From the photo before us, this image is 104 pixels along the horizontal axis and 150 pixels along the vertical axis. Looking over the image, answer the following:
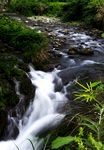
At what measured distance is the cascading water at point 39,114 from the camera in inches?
123

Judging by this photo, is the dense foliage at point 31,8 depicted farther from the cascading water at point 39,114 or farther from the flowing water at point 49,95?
the cascading water at point 39,114

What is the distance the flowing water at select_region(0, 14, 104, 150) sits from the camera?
332cm

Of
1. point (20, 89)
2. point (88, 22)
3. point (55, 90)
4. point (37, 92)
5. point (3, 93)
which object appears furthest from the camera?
point (88, 22)

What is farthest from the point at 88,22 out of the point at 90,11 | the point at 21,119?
the point at 21,119

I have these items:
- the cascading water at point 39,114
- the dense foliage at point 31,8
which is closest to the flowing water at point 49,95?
the cascading water at point 39,114

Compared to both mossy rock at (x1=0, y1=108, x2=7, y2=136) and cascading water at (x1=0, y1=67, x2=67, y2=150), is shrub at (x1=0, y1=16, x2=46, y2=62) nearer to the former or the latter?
cascading water at (x1=0, y1=67, x2=67, y2=150)

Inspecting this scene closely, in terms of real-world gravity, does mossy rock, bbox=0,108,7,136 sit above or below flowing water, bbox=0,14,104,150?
above

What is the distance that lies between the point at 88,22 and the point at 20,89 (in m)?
10.9

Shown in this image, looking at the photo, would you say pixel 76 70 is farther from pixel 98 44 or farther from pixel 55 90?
pixel 98 44

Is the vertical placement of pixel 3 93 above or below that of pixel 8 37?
below

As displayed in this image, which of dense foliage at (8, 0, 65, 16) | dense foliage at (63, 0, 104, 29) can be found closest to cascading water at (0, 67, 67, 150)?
dense foliage at (63, 0, 104, 29)

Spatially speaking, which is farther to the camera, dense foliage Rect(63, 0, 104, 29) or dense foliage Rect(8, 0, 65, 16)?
dense foliage Rect(8, 0, 65, 16)

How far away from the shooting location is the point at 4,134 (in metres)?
3.10

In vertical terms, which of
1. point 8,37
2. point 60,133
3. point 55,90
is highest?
point 8,37
